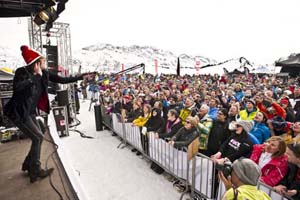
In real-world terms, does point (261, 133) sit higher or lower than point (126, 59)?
lower

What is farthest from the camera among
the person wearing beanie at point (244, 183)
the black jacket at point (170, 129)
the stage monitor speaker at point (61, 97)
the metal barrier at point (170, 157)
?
the stage monitor speaker at point (61, 97)

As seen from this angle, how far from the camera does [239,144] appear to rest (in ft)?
10.1

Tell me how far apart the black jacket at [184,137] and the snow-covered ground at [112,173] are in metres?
0.88

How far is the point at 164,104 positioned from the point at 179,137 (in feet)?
8.41

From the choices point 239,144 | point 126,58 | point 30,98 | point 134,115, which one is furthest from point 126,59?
point 30,98

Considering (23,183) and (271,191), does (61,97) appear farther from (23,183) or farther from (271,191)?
(271,191)

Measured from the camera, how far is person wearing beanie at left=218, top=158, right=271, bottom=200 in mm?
1492

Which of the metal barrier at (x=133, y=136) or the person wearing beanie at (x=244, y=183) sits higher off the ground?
the person wearing beanie at (x=244, y=183)

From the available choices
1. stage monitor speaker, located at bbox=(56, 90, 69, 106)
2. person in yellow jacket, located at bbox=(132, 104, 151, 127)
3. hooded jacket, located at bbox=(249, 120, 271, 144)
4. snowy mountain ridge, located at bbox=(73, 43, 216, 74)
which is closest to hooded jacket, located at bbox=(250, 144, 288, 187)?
hooded jacket, located at bbox=(249, 120, 271, 144)

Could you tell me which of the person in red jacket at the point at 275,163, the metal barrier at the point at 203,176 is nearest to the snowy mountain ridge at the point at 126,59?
the metal barrier at the point at 203,176

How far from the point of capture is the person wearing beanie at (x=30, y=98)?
7.24 ft

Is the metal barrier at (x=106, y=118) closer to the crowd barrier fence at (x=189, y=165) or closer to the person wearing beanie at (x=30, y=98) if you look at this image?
the crowd barrier fence at (x=189, y=165)

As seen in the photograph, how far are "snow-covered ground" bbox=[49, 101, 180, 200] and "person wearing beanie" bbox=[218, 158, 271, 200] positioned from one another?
175 cm

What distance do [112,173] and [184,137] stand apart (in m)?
1.87
